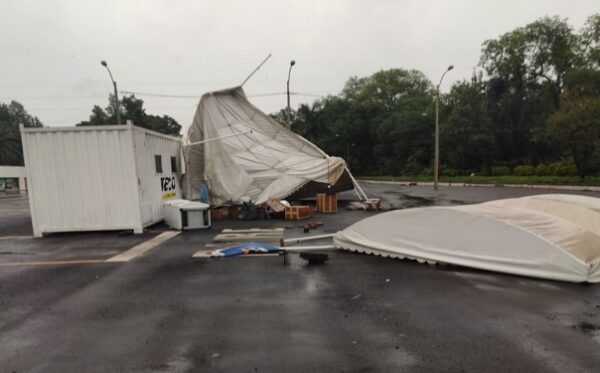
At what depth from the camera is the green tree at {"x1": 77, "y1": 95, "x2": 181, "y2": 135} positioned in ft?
202

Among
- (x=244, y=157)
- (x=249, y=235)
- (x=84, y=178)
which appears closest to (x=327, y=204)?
(x=244, y=157)

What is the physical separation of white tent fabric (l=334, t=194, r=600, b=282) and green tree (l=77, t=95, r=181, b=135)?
6097 centimetres

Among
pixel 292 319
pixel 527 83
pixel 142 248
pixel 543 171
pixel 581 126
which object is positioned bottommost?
pixel 292 319

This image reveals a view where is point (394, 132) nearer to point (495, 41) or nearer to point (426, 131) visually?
point (426, 131)

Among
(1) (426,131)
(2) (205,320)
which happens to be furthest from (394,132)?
(2) (205,320)

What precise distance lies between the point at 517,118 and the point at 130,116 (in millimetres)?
62687

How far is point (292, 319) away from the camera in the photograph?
Result: 3.83 metres

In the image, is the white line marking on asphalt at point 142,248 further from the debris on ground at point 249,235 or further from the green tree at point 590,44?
the green tree at point 590,44

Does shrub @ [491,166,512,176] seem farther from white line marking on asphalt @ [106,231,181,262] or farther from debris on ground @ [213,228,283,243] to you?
white line marking on asphalt @ [106,231,181,262]

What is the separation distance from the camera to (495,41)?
140 ft

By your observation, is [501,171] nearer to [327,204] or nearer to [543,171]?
[543,171]

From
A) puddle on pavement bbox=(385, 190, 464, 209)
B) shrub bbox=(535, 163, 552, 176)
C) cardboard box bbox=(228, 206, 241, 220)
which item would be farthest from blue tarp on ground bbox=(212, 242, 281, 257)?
shrub bbox=(535, 163, 552, 176)

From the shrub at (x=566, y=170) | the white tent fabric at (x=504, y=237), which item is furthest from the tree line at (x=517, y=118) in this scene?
the white tent fabric at (x=504, y=237)

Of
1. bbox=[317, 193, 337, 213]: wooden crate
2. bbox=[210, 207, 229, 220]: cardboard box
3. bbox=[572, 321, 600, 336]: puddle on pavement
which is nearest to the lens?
bbox=[572, 321, 600, 336]: puddle on pavement
